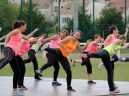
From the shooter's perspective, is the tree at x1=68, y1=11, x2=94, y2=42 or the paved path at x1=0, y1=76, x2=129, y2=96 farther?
the tree at x1=68, y1=11, x2=94, y2=42

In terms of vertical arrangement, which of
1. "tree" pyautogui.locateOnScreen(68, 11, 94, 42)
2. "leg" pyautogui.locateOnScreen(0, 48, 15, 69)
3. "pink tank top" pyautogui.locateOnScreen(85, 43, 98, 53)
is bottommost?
"tree" pyautogui.locateOnScreen(68, 11, 94, 42)

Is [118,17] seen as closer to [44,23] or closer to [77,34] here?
[44,23]

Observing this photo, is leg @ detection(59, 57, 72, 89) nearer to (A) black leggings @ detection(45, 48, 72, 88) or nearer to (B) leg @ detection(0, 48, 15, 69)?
(A) black leggings @ detection(45, 48, 72, 88)

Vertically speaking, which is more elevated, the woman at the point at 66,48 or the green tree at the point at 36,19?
the woman at the point at 66,48

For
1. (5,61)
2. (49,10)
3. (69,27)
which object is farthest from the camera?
(49,10)

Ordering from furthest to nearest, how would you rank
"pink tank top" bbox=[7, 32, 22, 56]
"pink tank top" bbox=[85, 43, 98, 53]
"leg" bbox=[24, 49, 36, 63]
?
1. "leg" bbox=[24, 49, 36, 63]
2. "pink tank top" bbox=[85, 43, 98, 53]
3. "pink tank top" bbox=[7, 32, 22, 56]

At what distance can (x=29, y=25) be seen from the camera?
44719 mm

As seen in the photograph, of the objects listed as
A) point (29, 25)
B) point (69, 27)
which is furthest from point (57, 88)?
point (69, 27)

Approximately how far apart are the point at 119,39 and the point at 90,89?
220cm

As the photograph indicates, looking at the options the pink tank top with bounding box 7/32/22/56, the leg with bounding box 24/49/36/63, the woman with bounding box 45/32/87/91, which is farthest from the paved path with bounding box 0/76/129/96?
the pink tank top with bounding box 7/32/22/56

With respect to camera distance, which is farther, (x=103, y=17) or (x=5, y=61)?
(x=103, y=17)

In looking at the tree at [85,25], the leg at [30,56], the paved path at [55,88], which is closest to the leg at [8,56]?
the paved path at [55,88]

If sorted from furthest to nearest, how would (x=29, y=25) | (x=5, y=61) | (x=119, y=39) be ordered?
1. (x=29, y=25)
2. (x=119, y=39)
3. (x=5, y=61)

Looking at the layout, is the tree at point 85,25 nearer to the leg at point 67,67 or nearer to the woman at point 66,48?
the woman at point 66,48
